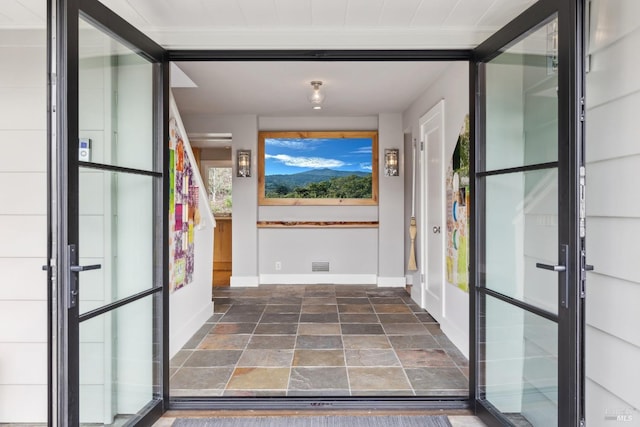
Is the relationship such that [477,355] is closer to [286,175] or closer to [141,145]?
[141,145]

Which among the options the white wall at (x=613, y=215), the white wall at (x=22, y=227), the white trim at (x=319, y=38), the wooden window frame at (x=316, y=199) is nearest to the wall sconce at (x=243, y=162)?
the wooden window frame at (x=316, y=199)

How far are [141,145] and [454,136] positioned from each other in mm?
2505

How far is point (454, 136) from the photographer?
11.5 ft

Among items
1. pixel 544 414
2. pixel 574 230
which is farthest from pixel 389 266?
pixel 574 230

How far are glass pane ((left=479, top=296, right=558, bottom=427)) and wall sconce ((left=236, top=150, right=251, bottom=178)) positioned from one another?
4.21 m

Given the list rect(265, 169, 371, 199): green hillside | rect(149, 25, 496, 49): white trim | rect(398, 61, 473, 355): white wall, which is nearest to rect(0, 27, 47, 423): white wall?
rect(149, 25, 496, 49): white trim

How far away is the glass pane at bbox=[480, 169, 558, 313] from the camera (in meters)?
1.75

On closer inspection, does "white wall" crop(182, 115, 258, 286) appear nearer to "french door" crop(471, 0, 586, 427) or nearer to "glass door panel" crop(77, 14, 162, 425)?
"glass door panel" crop(77, 14, 162, 425)

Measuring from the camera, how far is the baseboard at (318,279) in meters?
5.99

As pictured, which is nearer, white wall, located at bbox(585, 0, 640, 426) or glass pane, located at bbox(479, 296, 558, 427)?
white wall, located at bbox(585, 0, 640, 426)

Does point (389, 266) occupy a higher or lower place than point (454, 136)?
lower

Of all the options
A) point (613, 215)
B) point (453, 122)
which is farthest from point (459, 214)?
point (613, 215)

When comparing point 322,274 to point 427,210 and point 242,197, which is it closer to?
point 242,197

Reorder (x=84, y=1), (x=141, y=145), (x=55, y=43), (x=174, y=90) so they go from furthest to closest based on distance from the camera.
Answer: (x=174, y=90), (x=141, y=145), (x=84, y=1), (x=55, y=43)
